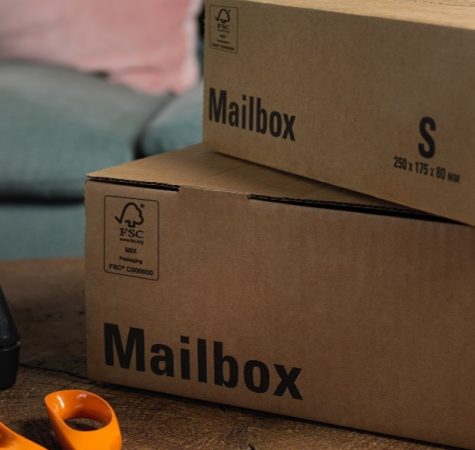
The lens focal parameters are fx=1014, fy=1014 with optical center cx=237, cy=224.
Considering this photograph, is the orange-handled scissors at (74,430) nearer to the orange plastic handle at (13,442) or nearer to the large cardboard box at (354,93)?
the orange plastic handle at (13,442)

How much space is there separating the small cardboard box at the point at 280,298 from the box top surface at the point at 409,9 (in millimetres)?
153

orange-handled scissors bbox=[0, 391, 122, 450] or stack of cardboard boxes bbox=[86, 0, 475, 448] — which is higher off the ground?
stack of cardboard boxes bbox=[86, 0, 475, 448]

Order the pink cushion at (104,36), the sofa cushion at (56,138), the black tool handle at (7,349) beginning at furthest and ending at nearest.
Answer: the pink cushion at (104,36) < the sofa cushion at (56,138) < the black tool handle at (7,349)

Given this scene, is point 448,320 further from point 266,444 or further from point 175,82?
point 175,82

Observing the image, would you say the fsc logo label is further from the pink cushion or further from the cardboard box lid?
the pink cushion

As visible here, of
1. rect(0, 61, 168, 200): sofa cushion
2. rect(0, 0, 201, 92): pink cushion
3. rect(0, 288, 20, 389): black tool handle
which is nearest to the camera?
rect(0, 288, 20, 389): black tool handle

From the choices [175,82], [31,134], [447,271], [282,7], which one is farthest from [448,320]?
[175,82]

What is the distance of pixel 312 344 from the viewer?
0.87m

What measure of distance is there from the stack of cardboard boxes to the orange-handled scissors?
97mm

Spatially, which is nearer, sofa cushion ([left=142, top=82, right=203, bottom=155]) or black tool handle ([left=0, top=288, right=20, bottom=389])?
black tool handle ([left=0, top=288, right=20, bottom=389])

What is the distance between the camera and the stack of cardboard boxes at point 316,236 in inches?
31.6

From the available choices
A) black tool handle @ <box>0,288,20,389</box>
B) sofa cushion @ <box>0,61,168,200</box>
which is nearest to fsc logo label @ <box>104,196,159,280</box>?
black tool handle @ <box>0,288,20,389</box>

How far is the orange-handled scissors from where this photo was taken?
0.78m

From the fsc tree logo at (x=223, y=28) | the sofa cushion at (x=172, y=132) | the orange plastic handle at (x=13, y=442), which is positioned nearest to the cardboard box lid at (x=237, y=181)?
the fsc tree logo at (x=223, y=28)
